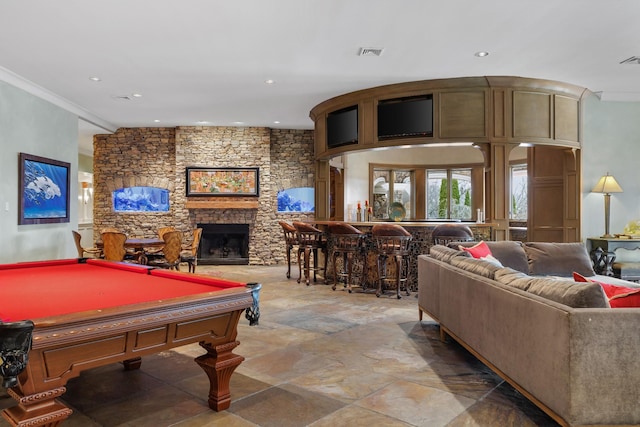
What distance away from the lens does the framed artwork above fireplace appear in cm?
1038

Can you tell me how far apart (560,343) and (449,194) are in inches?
347

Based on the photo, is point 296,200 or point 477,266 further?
point 296,200

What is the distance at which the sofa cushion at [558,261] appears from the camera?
498 centimetres

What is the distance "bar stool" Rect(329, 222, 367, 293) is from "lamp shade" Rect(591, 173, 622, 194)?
3965 mm

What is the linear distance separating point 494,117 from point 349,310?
3571 millimetres

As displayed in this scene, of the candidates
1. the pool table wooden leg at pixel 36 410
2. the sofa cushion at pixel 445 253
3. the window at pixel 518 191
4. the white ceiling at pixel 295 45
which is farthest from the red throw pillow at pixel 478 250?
the window at pixel 518 191

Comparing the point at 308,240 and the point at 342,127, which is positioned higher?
the point at 342,127

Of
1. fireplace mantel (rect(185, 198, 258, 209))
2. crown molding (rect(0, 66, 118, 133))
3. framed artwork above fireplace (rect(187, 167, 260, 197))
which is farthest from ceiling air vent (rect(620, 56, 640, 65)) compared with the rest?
crown molding (rect(0, 66, 118, 133))

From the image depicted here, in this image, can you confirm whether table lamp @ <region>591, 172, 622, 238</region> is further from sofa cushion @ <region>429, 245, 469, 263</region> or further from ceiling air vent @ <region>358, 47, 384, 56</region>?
ceiling air vent @ <region>358, 47, 384, 56</region>

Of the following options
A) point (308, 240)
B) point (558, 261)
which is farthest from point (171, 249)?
point (558, 261)

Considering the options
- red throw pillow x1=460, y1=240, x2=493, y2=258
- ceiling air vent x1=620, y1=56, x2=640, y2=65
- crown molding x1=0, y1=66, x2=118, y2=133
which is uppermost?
ceiling air vent x1=620, y1=56, x2=640, y2=65

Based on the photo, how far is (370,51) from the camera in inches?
215

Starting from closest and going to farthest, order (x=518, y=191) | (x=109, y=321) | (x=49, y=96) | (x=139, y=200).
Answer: (x=109, y=321)
(x=49, y=96)
(x=518, y=191)
(x=139, y=200)

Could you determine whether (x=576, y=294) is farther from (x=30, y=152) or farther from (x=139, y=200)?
(x=139, y=200)
